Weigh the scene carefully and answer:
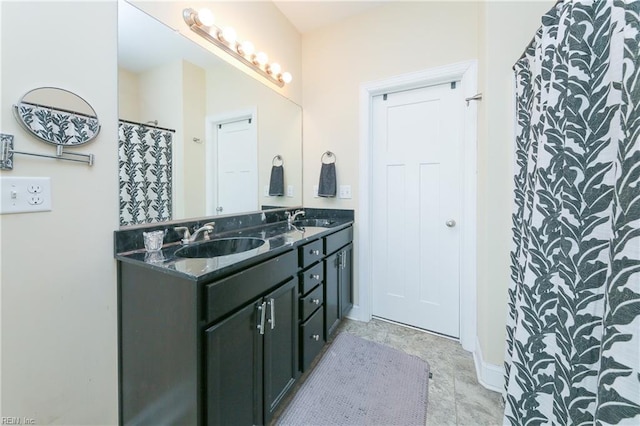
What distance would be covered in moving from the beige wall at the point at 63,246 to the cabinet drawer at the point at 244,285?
0.56 metres

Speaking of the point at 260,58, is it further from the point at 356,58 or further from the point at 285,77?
the point at 356,58

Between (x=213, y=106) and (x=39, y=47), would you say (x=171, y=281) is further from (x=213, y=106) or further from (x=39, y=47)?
(x=213, y=106)

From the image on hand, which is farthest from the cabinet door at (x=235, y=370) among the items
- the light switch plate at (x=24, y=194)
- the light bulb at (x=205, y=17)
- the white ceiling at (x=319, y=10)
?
the white ceiling at (x=319, y=10)

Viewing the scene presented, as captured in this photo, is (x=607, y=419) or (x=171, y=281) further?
(x=171, y=281)

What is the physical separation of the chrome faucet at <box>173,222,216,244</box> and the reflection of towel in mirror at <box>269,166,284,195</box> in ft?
2.61

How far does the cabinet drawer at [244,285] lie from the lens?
867 mm

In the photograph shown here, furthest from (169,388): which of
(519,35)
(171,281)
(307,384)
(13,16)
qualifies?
(519,35)

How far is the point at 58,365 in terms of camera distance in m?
0.94

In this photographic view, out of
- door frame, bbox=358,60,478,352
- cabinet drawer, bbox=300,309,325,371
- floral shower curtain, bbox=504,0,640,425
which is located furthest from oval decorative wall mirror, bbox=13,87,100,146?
door frame, bbox=358,60,478,352

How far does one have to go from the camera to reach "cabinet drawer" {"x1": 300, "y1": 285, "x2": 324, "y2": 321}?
4.78ft

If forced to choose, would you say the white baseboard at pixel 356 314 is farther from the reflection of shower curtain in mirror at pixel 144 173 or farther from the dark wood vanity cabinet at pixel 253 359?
the reflection of shower curtain in mirror at pixel 144 173

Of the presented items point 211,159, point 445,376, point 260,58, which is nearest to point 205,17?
point 260,58

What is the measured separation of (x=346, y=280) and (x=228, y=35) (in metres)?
1.94

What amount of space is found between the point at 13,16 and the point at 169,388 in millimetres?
1353
